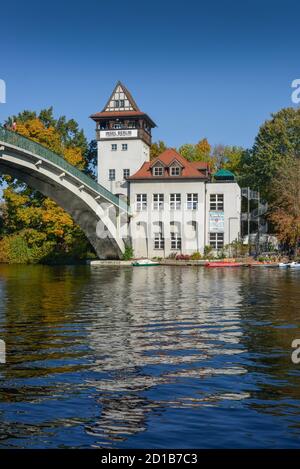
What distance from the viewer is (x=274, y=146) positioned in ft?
240

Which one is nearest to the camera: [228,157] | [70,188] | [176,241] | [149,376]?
Answer: [149,376]

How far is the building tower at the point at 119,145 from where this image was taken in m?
67.1

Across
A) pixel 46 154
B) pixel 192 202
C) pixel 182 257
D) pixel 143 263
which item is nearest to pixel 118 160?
pixel 192 202

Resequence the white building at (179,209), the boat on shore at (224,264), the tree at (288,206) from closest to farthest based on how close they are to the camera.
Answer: the boat on shore at (224,264), the tree at (288,206), the white building at (179,209)

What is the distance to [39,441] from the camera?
348 inches

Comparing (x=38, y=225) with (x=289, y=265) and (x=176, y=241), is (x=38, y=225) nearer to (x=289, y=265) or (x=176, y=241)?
(x=176, y=241)

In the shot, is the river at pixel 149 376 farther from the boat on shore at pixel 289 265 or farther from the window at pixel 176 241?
the window at pixel 176 241

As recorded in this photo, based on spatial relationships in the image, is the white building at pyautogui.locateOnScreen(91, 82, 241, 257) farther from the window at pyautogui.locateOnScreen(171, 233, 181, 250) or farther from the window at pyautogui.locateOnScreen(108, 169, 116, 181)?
the window at pyautogui.locateOnScreen(108, 169, 116, 181)

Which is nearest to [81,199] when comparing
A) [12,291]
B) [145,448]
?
[12,291]

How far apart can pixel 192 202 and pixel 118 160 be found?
11.1 metres

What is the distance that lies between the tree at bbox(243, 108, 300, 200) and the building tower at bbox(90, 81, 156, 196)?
48.0 ft

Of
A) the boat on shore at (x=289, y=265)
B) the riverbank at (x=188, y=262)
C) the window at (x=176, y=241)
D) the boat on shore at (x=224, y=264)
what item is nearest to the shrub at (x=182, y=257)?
the riverbank at (x=188, y=262)

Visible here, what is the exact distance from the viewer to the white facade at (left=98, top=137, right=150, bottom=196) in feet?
220

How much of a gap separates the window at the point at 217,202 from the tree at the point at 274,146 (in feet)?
36.6
